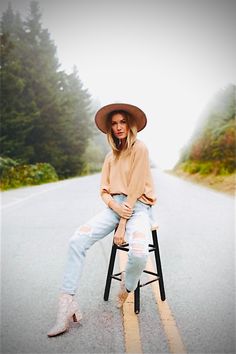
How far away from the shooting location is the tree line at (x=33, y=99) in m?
20.0

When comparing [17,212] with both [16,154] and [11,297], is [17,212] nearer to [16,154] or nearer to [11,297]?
[11,297]

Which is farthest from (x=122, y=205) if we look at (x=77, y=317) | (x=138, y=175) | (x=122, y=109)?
(x=77, y=317)

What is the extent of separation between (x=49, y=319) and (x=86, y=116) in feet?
116

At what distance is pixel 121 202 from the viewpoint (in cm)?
324

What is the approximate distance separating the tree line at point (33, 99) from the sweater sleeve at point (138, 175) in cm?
1789

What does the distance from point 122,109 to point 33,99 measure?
21251 millimetres

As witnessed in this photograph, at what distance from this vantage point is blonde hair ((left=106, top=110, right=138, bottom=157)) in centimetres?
318

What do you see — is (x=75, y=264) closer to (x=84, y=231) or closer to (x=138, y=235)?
(x=84, y=231)

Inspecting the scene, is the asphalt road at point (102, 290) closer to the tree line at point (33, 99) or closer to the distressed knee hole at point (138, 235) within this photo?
the distressed knee hole at point (138, 235)

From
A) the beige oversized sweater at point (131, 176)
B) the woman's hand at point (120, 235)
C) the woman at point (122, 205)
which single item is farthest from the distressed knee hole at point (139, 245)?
the beige oversized sweater at point (131, 176)

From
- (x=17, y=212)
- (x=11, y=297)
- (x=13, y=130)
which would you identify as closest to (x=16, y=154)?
(x=13, y=130)

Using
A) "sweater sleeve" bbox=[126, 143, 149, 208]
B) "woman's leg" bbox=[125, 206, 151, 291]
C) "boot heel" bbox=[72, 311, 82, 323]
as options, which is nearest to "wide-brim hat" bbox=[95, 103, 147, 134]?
"sweater sleeve" bbox=[126, 143, 149, 208]

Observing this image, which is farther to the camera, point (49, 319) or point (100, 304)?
point (100, 304)

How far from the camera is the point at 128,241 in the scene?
120 inches
